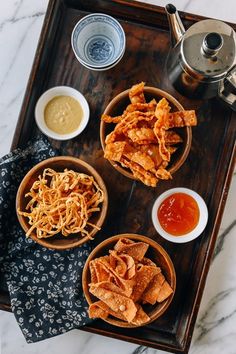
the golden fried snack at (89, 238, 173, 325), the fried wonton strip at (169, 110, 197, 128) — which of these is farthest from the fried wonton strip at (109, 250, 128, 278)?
the fried wonton strip at (169, 110, 197, 128)

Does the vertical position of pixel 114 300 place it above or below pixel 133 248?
below

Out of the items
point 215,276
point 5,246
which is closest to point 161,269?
point 215,276

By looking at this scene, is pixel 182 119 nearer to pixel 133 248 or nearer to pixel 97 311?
pixel 133 248

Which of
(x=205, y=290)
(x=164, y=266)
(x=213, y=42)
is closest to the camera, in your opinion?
(x=213, y=42)

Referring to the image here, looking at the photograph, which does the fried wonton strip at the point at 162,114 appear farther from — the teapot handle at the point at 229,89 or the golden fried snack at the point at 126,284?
the golden fried snack at the point at 126,284

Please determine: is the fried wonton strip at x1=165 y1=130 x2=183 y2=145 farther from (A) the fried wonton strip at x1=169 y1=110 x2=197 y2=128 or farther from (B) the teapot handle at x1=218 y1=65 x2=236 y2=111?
(B) the teapot handle at x1=218 y1=65 x2=236 y2=111

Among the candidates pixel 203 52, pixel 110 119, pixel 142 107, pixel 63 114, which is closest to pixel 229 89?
pixel 203 52
